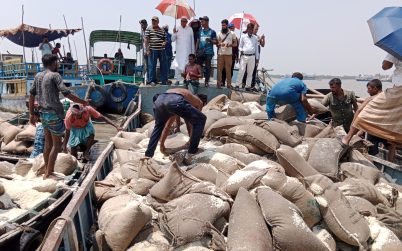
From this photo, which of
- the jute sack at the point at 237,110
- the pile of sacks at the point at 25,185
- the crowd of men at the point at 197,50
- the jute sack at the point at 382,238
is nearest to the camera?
the jute sack at the point at 382,238

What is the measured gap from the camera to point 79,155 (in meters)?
5.29

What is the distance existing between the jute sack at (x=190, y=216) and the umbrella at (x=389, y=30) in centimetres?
211

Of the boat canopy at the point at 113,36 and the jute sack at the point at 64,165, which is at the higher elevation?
the boat canopy at the point at 113,36

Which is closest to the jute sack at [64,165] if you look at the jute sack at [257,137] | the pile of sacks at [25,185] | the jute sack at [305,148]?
the pile of sacks at [25,185]

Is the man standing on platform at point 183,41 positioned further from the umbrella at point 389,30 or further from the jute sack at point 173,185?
the jute sack at point 173,185

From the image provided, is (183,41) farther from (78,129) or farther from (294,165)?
(294,165)

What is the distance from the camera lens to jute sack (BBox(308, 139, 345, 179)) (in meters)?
3.71

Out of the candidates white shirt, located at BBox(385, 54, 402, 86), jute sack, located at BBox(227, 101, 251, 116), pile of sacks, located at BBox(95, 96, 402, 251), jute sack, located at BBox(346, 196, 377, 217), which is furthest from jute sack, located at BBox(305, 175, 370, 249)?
jute sack, located at BBox(227, 101, 251, 116)

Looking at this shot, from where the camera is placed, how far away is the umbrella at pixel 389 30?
349 cm

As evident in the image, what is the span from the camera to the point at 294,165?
3.48 meters

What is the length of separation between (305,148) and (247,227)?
198 centimetres

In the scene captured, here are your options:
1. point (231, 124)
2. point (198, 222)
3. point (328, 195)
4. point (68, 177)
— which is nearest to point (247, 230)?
point (198, 222)

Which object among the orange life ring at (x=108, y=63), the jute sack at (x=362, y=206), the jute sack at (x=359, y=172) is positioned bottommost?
the jute sack at (x=362, y=206)

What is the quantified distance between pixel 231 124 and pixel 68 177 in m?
1.92
